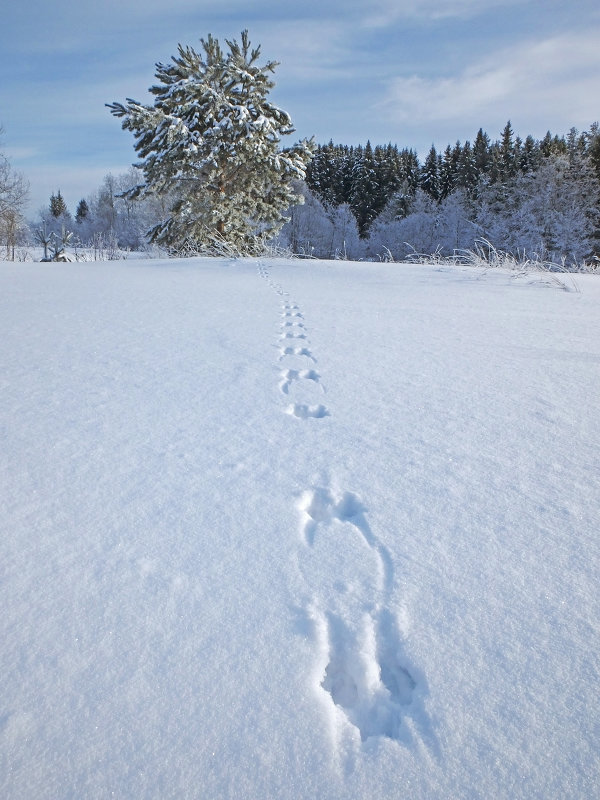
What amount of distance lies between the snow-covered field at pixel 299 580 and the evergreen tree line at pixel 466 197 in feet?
38.6

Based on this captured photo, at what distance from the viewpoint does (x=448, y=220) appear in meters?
28.3

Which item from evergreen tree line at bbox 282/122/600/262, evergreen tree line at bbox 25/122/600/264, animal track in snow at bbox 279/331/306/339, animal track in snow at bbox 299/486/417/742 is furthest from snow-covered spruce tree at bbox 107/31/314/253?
animal track in snow at bbox 299/486/417/742

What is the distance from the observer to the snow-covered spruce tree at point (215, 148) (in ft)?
29.3

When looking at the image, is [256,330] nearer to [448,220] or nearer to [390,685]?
[390,685]

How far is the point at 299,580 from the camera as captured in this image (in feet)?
3.23

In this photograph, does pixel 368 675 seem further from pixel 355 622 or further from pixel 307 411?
pixel 307 411

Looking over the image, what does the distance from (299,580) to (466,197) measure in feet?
117

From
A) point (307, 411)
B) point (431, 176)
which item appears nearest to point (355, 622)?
point (307, 411)

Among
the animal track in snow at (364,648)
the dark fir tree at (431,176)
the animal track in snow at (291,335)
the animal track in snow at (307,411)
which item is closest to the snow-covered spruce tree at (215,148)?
the animal track in snow at (291,335)

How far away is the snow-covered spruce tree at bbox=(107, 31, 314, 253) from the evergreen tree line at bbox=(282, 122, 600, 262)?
162 inches

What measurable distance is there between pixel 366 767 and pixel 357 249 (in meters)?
35.1

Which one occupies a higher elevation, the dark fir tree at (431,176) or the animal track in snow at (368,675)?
the dark fir tree at (431,176)

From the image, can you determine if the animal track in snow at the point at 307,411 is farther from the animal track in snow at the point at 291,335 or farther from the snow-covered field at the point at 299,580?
the animal track in snow at the point at 291,335

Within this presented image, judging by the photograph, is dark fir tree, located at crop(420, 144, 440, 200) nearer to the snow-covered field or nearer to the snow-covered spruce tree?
the snow-covered spruce tree
